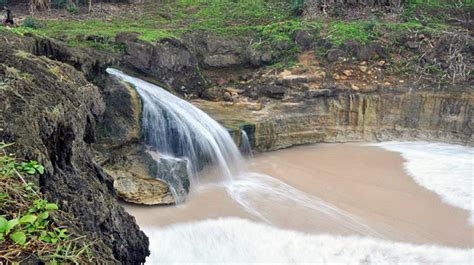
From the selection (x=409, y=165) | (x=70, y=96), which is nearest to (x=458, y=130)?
(x=409, y=165)

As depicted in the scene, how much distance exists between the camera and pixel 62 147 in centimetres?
321

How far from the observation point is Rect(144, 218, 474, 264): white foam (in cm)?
556

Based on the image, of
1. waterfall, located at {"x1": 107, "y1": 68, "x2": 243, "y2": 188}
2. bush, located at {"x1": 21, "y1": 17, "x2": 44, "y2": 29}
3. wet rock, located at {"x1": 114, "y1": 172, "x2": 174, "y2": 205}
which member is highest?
bush, located at {"x1": 21, "y1": 17, "x2": 44, "y2": 29}

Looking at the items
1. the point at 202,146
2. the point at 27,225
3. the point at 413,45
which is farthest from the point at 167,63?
the point at 27,225

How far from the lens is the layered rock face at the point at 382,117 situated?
9.76 m

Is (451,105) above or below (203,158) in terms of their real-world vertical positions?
above

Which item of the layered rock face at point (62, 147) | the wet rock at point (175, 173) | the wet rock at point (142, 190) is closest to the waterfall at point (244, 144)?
the wet rock at point (175, 173)

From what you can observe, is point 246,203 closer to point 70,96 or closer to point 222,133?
point 222,133

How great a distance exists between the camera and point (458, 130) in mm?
9859

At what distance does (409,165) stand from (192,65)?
5.32m

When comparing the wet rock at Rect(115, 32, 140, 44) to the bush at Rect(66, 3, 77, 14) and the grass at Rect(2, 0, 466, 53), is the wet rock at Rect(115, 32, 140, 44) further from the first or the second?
the bush at Rect(66, 3, 77, 14)

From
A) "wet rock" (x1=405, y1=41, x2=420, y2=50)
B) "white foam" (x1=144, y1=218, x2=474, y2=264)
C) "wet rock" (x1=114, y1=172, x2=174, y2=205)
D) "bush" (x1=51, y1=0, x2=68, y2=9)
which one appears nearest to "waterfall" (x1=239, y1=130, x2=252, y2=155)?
"wet rock" (x1=114, y1=172, x2=174, y2=205)

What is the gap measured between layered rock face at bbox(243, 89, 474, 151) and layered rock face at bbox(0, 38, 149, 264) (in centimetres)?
626

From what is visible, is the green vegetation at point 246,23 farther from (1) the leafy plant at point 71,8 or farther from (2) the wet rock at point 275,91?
(2) the wet rock at point 275,91
